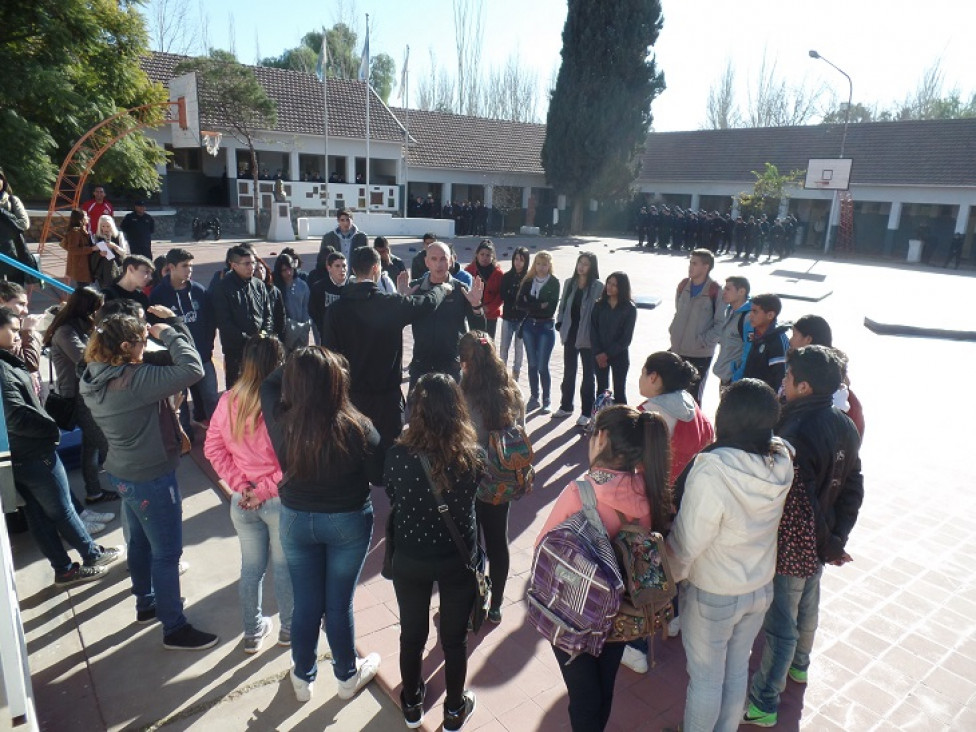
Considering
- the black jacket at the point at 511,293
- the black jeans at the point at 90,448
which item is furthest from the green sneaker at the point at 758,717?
the black jacket at the point at 511,293

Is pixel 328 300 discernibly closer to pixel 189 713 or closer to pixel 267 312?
pixel 267 312

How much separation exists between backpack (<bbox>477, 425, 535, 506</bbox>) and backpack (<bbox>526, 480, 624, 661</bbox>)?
88cm

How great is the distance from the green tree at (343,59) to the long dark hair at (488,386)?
152ft

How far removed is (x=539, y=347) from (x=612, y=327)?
1.15 metres

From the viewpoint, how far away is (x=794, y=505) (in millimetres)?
2812

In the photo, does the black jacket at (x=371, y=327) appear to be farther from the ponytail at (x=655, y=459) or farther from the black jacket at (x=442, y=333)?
the ponytail at (x=655, y=459)

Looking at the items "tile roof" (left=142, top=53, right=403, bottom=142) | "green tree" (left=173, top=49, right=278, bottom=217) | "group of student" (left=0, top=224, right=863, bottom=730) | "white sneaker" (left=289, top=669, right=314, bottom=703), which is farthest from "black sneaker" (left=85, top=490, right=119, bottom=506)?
"tile roof" (left=142, top=53, right=403, bottom=142)

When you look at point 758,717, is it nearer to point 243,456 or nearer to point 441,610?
point 441,610

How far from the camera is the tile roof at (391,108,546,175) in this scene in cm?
3173

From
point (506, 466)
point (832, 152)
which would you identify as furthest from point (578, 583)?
point (832, 152)

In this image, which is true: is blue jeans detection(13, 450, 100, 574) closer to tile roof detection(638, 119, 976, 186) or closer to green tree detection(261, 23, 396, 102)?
tile roof detection(638, 119, 976, 186)

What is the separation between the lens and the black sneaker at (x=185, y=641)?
347 centimetres

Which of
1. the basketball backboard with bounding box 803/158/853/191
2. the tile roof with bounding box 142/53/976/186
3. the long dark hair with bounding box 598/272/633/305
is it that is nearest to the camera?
the long dark hair with bounding box 598/272/633/305

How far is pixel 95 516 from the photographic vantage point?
467 cm
